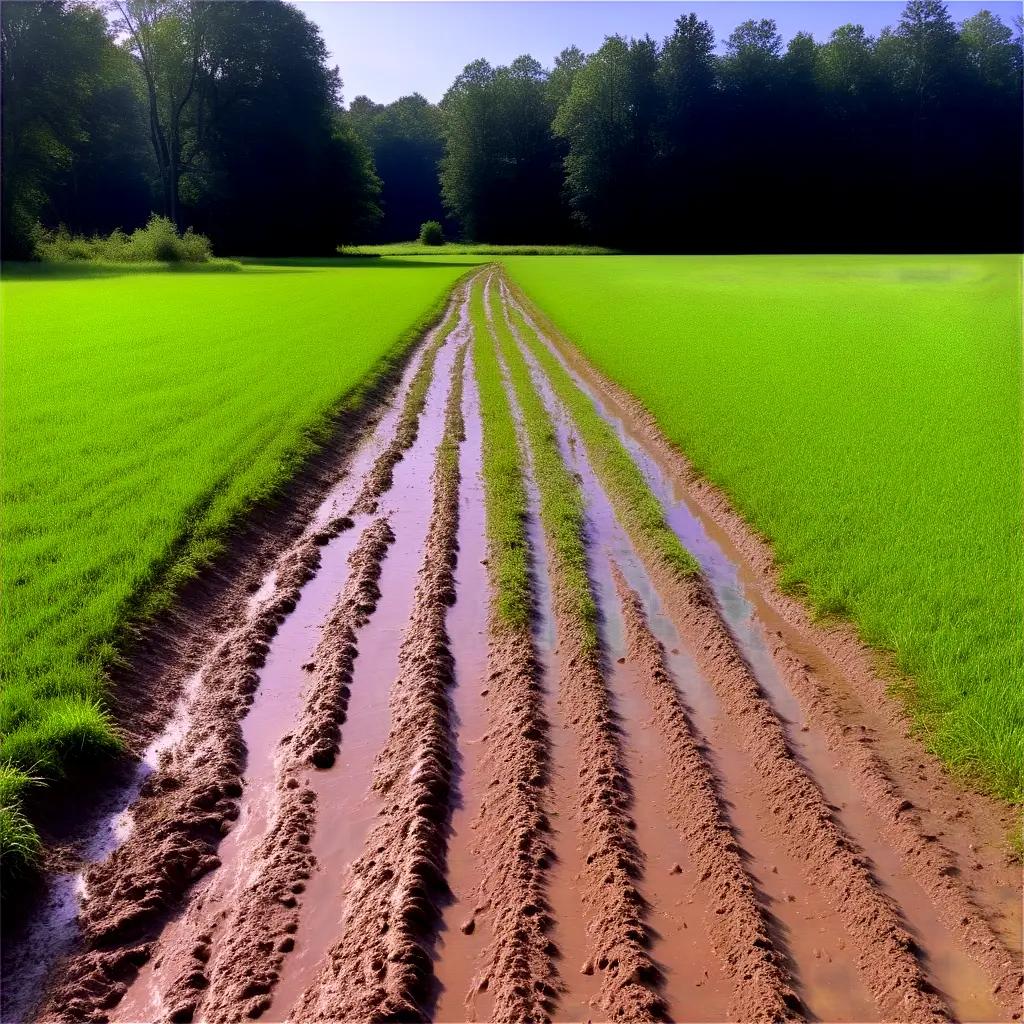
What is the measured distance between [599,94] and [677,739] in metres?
85.6

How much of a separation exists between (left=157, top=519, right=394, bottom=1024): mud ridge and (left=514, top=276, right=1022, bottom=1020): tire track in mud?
2.93 metres

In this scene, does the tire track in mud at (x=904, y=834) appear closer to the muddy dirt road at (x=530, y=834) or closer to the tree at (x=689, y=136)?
the muddy dirt road at (x=530, y=834)

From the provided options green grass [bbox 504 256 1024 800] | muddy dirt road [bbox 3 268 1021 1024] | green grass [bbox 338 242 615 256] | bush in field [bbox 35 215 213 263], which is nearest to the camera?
muddy dirt road [bbox 3 268 1021 1024]

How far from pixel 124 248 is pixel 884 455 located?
162ft

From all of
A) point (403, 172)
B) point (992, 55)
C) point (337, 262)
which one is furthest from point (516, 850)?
point (403, 172)

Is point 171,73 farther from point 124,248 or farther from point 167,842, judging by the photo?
point 167,842

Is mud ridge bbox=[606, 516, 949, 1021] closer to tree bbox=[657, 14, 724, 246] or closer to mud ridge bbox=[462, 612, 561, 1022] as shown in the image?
mud ridge bbox=[462, 612, 561, 1022]

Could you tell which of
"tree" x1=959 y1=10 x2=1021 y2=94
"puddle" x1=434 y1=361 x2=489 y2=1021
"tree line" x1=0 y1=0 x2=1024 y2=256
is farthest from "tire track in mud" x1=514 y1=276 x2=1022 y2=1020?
"tree" x1=959 y1=10 x2=1021 y2=94

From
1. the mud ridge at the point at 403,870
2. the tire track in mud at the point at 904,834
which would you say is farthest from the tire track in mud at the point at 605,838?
the tire track in mud at the point at 904,834

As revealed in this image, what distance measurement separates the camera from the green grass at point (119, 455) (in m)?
5.36

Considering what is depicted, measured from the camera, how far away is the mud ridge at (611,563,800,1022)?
3365 millimetres

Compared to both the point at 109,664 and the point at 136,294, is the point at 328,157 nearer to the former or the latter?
the point at 136,294

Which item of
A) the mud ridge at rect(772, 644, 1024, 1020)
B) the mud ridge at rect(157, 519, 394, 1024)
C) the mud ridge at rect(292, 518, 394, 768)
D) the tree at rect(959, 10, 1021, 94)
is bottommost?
the mud ridge at rect(772, 644, 1024, 1020)

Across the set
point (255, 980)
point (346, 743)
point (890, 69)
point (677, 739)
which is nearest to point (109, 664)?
point (346, 743)
